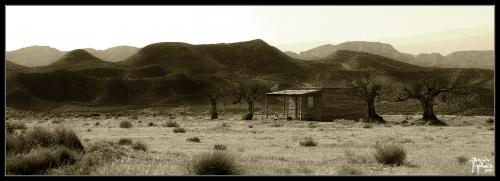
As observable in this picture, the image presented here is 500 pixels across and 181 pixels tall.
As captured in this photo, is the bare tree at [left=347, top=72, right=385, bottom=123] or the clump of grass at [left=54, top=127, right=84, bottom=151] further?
the bare tree at [left=347, top=72, right=385, bottom=123]

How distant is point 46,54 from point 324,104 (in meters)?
150

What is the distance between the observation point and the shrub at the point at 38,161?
400 inches

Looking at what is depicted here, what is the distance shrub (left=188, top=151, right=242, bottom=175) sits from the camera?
10023 mm

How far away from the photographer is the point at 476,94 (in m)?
56.5

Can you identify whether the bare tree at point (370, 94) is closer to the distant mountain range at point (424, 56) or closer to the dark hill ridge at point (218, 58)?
the dark hill ridge at point (218, 58)

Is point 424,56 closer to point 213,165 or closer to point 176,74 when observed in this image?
point 176,74

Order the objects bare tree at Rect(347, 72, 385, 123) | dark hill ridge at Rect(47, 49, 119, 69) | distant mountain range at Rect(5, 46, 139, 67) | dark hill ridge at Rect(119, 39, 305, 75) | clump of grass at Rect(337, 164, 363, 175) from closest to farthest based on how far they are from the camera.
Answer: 1. clump of grass at Rect(337, 164, 363, 175)
2. bare tree at Rect(347, 72, 385, 123)
3. dark hill ridge at Rect(119, 39, 305, 75)
4. dark hill ridge at Rect(47, 49, 119, 69)
5. distant mountain range at Rect(5, 46, 139, 67)

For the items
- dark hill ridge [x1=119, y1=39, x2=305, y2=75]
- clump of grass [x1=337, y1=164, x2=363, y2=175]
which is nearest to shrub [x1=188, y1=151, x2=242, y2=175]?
clump of grass [x1=337, y1=164, x2=363, y2=175]

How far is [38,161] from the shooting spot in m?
10.4

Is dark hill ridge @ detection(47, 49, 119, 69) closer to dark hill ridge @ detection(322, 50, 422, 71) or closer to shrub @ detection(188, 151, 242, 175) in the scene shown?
dark hill ridge @ detection(322, 50, 422, 71)

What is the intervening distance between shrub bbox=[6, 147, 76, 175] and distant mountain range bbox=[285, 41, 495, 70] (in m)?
132

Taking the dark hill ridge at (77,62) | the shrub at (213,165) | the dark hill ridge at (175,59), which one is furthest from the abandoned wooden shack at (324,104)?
the dark hill ridge at (77,62)

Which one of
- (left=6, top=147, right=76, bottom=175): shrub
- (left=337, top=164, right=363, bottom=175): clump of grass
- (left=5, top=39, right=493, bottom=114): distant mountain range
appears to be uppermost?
(left=5, top=39, right=493, bottom=114): distant mountain range

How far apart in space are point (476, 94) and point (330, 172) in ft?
167
